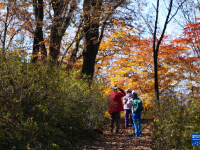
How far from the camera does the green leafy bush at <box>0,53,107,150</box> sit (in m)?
4.39

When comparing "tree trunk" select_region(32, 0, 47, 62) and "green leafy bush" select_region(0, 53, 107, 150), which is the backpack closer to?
"green leafy bush" select_region(0, 53, 107, 150)

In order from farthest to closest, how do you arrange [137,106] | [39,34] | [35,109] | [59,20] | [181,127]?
1. [39,34]
2. [59,20]
3. [137,106]
4. [35,109]
5. [181,127]

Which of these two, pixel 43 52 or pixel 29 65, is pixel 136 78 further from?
pixel 29 65

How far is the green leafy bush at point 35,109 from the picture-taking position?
439 cm

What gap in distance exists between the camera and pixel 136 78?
14.9 meters

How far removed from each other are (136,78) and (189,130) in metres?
10.5

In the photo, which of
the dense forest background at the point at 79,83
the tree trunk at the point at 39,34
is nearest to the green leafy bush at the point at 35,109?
the dense forest background at the point at 79,83

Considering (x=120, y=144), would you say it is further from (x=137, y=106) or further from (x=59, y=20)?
(x=59, y=20)

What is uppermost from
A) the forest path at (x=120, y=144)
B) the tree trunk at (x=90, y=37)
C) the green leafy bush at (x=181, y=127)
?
the tree trunk at (x=90, y=37)

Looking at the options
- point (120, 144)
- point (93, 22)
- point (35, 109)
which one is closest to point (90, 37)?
point (93, 22)

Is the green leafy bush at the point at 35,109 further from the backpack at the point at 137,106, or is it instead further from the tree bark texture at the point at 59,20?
the tree bark texture at the point at 59,20

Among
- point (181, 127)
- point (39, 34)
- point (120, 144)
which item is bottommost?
point (120, 144)

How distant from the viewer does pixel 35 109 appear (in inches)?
227

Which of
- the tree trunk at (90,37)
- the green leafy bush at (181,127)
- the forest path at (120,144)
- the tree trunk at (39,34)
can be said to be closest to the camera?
the green leafy bush at (181,127)
